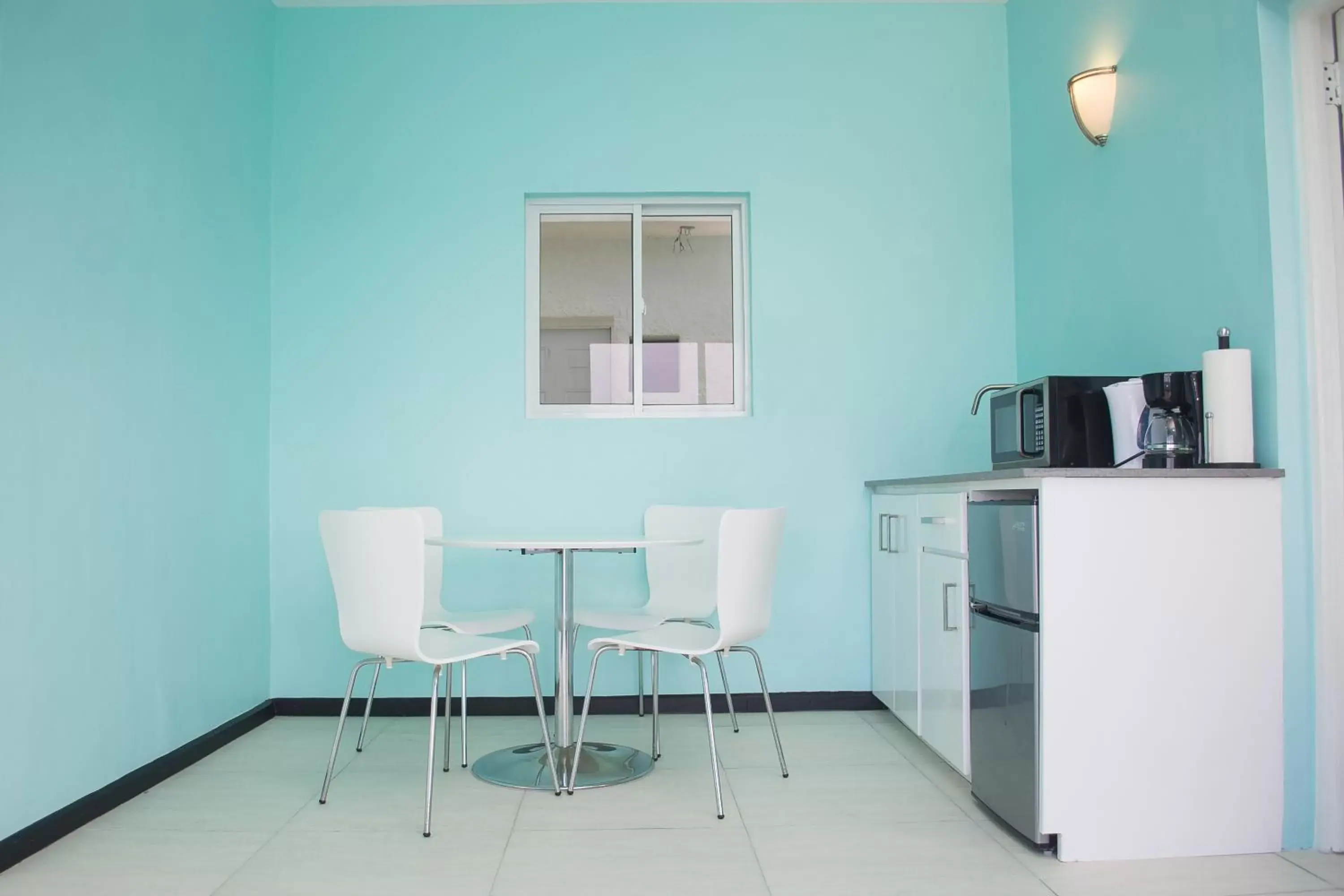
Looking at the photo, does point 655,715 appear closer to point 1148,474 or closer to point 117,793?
point 117,793

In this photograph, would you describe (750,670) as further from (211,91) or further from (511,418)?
(211,91)

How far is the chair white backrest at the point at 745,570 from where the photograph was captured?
2.60 m

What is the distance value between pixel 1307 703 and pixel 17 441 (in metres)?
3.05

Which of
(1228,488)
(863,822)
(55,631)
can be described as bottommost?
(863,822)

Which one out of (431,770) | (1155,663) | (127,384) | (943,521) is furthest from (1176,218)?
(127,384)

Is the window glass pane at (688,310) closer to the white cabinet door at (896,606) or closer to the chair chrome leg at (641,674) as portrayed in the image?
the white cabinet door at (896,606)

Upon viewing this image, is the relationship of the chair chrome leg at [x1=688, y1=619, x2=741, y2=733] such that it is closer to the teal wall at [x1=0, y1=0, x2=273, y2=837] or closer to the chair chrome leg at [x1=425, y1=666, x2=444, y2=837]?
the chair chrome leg at [x1=425, y1=666, x2=444, y2=837]

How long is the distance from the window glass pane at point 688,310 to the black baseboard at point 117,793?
6.27 ft

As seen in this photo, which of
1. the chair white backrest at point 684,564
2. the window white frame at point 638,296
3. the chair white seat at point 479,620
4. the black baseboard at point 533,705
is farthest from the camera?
the window white frame at point 638,296

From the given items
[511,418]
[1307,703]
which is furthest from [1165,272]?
[511,418]

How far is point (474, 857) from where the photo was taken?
2.23 m

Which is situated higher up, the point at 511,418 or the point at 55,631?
the point at 511,418

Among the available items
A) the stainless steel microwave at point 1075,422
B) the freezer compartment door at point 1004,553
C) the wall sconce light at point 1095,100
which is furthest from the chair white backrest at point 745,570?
the wall sconce light at point 1095,100

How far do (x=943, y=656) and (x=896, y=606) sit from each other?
0.55 meters
